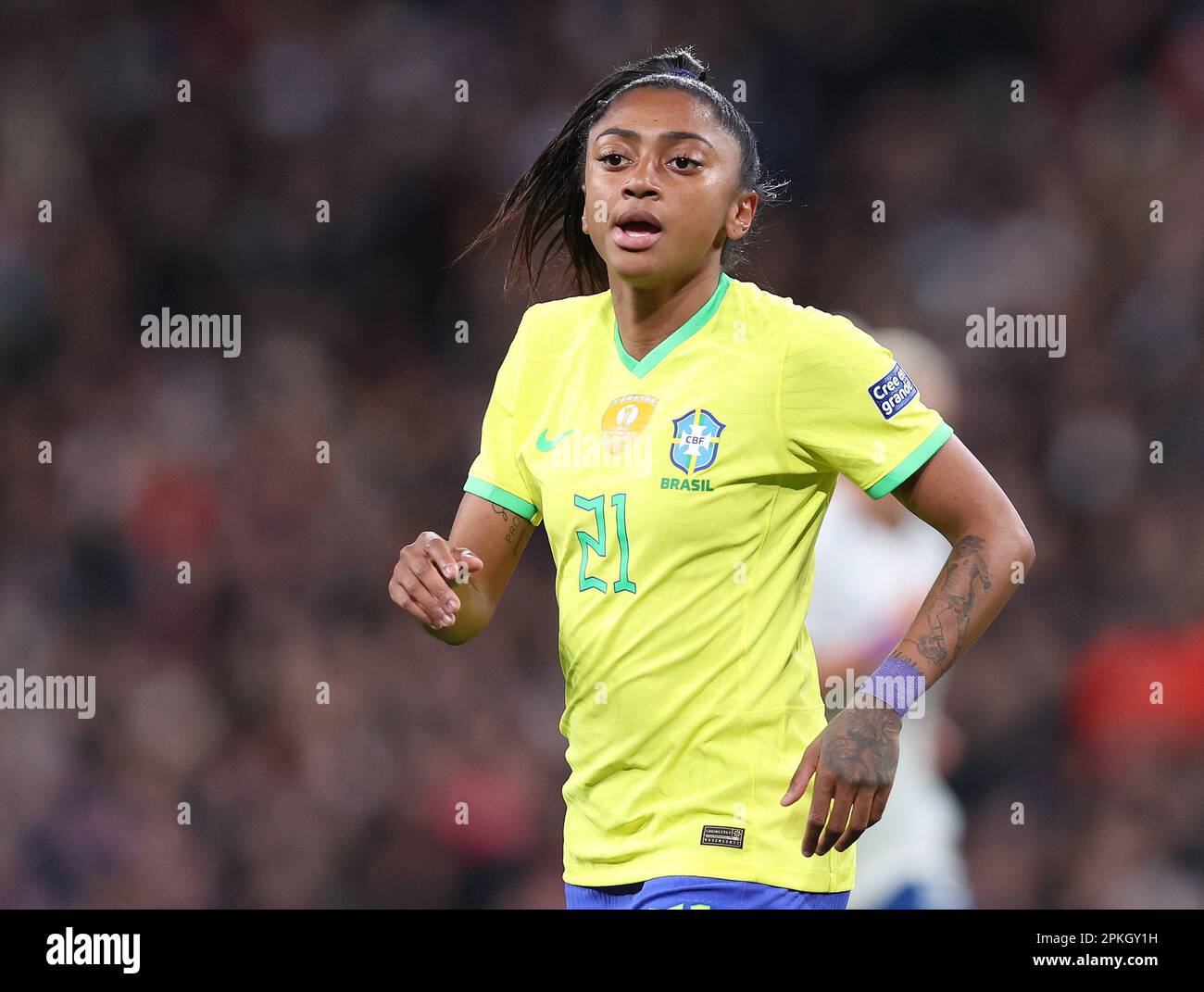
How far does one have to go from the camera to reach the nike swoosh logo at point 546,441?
3.06 meters

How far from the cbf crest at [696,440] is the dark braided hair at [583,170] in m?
0.53

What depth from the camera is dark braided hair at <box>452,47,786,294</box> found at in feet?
10.4

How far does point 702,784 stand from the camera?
2816mm

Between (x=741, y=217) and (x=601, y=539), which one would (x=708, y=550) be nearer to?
(x=601, y=539)

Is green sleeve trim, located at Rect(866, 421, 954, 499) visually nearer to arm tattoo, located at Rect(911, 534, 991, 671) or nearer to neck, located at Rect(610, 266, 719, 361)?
arm tattoo, located at Rect(911, 534, 991, 671)

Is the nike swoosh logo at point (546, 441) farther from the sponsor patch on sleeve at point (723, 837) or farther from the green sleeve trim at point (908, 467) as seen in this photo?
the sponsor patch on sleeve at point (723, 837)

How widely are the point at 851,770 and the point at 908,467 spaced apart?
Result: 0.56 meters

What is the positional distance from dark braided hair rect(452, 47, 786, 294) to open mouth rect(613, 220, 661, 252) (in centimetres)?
26

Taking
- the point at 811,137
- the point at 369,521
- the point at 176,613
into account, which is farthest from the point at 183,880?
the point at 811,137

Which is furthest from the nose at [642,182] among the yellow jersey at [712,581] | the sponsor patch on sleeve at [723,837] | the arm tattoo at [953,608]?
the sponsor patch on sleeve at [723,837]

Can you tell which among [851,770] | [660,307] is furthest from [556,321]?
[851,770]

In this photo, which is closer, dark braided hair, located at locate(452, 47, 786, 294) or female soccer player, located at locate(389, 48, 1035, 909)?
female soccer player, located at locate(389, 48, 1035, 909)

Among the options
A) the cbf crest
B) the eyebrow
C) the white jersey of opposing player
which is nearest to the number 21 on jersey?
the cbf crest
